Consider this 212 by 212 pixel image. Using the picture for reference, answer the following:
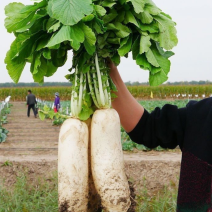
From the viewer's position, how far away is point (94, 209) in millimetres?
1942

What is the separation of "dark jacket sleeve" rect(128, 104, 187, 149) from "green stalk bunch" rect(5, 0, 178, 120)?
42cm

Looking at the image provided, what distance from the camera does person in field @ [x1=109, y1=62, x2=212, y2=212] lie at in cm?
201

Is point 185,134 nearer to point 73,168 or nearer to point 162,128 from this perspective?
point 162,128

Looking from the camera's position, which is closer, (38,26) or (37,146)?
(38,26)

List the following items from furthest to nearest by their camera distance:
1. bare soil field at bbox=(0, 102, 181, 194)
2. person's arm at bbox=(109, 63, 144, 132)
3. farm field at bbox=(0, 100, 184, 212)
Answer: bare soil field at bbox=(0, 102, 181, 194) < farm field at bbox=(0, 100, 184, 212) < person's arm at bbox=(109, 63, 144, 132)

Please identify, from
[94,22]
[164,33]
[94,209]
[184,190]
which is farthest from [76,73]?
[184,190]

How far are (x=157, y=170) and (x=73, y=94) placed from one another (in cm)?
618

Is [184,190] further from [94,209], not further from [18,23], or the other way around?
[18,23]

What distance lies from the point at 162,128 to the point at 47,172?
5836 mm

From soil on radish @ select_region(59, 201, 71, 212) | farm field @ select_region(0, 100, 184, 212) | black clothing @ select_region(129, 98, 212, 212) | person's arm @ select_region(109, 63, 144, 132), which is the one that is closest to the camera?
soil on radish @ select_region(59, 201, 71, 212)

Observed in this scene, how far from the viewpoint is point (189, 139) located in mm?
2102

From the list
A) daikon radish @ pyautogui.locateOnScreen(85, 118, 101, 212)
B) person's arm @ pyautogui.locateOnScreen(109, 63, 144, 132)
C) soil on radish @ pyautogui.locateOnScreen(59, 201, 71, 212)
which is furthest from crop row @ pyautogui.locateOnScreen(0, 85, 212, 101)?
soil on radish @ pyautogui.locateOnScreen(59, 201, 71, 212)

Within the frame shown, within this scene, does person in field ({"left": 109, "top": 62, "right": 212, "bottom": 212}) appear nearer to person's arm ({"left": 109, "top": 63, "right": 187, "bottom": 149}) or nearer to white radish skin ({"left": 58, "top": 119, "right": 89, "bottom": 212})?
person's arm ({"left": 109, "top": 63, "right": 187, "bottom": 149})

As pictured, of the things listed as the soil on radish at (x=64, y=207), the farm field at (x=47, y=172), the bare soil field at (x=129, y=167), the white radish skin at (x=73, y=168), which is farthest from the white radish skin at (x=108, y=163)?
the bare soil field at (x=129, y=167)
